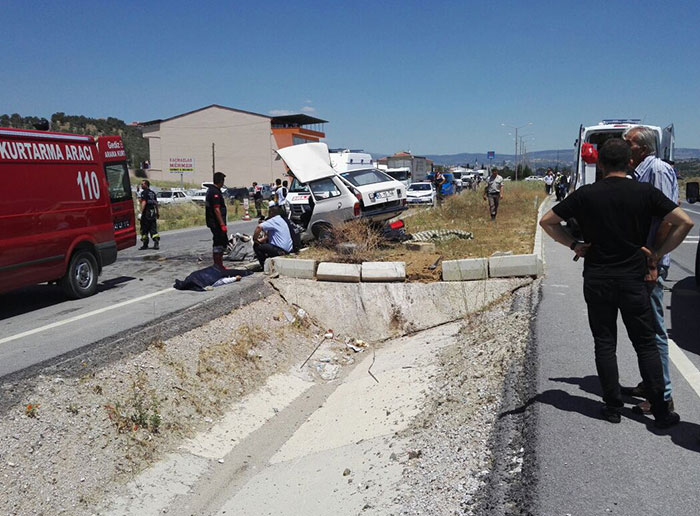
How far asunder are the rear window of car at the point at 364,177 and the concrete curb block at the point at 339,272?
13.3 ft

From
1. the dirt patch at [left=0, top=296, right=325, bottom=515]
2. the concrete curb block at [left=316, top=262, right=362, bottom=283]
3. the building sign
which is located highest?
the building sign

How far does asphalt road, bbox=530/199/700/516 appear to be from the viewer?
10.7ft

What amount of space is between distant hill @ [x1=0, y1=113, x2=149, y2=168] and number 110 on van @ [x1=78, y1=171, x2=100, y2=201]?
80.2 meters

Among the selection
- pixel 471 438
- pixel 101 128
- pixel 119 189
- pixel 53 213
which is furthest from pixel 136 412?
pixel 101 128

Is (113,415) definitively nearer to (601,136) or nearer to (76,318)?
(76,318)

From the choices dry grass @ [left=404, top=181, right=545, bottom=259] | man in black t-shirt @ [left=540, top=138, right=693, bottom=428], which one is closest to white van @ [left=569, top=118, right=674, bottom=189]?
dry grass @ [left=404, top=181, right=545, bottom=259]

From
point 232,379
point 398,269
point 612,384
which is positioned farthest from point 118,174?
point 612,384

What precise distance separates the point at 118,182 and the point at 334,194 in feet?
15.8

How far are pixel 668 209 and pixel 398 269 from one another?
6215 mm

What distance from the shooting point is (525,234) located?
1611 centimetres

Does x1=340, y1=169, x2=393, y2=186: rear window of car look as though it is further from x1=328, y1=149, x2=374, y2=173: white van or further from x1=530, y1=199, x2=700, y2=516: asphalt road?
x1=328, y1=149, x2=374, y2=173: white van

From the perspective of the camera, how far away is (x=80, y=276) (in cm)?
981

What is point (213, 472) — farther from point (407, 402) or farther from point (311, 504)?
point (407, 402)

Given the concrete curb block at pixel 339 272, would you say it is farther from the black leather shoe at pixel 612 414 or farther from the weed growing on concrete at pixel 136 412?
the black leather shoe at pixel 612 414
